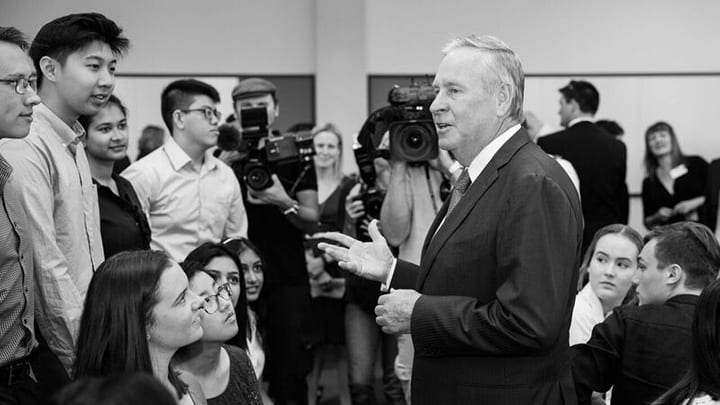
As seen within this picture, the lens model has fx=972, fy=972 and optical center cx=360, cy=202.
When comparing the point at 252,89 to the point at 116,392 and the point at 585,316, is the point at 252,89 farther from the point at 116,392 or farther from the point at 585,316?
the point at 116,392

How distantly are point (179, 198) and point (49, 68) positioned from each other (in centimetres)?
114

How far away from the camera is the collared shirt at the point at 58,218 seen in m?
2.45

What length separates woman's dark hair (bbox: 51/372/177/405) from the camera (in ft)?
3.98

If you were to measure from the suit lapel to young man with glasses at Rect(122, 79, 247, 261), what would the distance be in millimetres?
1700

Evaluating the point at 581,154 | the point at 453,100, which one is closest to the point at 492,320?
the point at 453,100

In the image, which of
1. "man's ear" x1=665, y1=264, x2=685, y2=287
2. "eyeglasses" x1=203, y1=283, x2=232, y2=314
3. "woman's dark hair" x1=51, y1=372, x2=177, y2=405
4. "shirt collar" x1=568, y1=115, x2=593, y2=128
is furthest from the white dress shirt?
"woman's dark hair" x1=51, y1=372, x2=177, y2=405

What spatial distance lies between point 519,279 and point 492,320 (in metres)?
0.11

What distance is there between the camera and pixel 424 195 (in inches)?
154

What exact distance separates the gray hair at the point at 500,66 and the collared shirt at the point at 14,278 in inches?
43.7

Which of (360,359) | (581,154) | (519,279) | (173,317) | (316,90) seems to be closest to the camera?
(519,279)

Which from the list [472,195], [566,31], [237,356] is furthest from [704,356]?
[566,31]

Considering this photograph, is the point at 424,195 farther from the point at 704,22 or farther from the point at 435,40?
the point at 704,22

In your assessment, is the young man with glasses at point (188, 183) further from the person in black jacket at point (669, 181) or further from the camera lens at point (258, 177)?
the person in black jacket at point (669, 181)

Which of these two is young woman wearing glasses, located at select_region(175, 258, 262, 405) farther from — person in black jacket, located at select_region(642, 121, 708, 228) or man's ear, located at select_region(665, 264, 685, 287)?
person in black jacket, located at select_region(642, 121, 708, 228)
